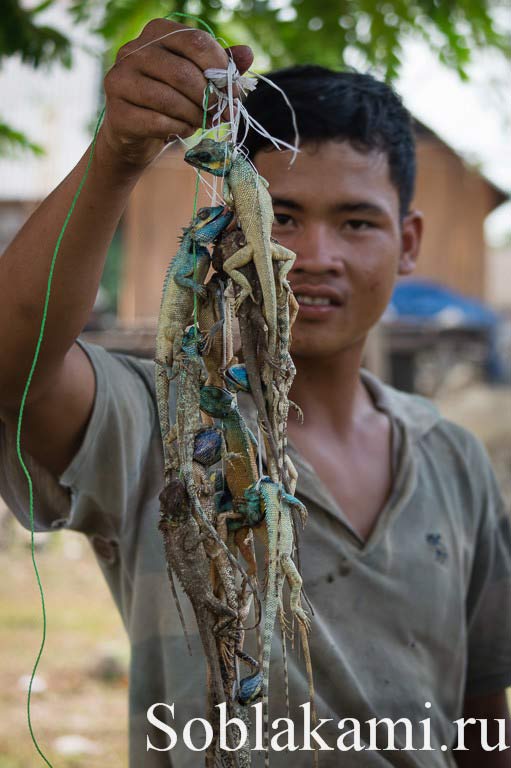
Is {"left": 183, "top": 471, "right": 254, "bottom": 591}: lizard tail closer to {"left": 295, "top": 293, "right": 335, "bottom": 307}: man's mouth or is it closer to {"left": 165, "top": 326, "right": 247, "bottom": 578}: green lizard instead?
{"left": 165, "top": 326, "right": 247, "bottom": 578}: green lizard

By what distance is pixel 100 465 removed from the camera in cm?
161

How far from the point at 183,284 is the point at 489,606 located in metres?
1.61

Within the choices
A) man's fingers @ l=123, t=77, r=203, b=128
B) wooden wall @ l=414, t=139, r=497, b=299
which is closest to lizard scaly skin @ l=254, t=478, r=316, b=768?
man's fingers @ l=123, t=77, r=203, b=128

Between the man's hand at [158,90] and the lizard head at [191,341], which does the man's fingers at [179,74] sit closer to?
the man's hand at [158,90]

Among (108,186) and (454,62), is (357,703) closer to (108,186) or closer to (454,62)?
(108,186)

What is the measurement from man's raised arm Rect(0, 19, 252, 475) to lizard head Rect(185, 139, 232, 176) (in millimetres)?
69

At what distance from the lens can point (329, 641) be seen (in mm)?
1807

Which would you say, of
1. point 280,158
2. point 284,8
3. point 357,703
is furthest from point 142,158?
A: point 284,8

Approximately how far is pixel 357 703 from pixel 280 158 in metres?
1.24

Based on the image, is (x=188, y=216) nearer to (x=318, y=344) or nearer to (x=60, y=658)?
(x=60, y=658)

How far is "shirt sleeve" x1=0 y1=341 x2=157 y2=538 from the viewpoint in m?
1.54

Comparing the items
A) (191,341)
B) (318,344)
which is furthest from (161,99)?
(318,344)

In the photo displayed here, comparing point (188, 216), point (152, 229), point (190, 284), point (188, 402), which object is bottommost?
point (188, 402)

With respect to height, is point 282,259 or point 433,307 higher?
point 433,307
